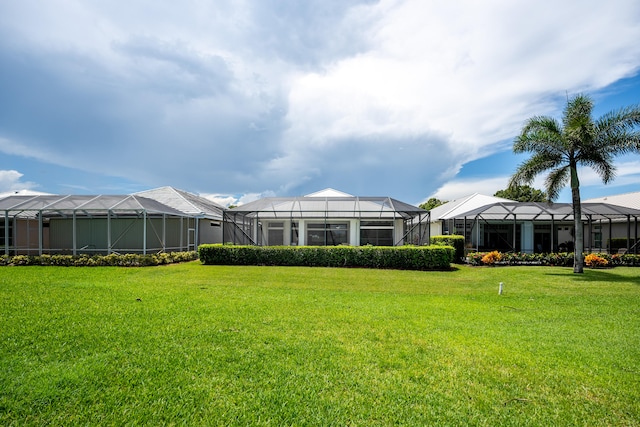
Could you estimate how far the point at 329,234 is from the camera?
20484mm

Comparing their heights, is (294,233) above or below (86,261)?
above

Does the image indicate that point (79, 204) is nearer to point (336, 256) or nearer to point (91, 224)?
point (91, 224)

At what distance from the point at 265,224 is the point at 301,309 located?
14.8 m

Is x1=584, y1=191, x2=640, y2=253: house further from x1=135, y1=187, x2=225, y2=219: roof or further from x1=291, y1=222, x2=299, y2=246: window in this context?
x1=135, y1=187, x2=225, y2=219: roof

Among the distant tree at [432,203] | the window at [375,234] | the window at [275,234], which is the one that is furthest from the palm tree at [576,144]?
the distant tree at [432,203]

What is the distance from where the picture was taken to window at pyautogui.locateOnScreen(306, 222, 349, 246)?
20.4 m

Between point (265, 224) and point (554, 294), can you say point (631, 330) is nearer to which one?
point (554, 294)

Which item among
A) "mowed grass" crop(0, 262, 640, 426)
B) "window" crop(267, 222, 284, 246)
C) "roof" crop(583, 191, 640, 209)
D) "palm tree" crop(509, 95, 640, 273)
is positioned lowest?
"mowed grass" crop(0, 262, 640, 426)

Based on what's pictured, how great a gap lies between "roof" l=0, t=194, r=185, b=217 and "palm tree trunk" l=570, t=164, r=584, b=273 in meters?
19.5

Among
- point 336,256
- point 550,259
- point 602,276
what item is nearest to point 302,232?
point 336,256

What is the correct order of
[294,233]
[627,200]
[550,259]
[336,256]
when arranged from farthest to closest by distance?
[627,200]
[294,233]
[550,259]
[336,256]

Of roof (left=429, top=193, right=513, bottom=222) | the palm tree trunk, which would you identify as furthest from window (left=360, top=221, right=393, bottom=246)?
roof (left=429, top=193, right=513, bottom=222)

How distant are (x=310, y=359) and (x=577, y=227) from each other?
15.2 metres

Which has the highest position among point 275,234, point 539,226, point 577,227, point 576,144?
point 576,144
